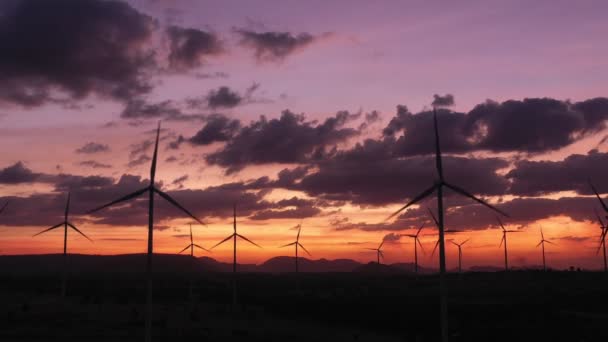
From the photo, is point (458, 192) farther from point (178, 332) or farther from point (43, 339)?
point (43, 339)

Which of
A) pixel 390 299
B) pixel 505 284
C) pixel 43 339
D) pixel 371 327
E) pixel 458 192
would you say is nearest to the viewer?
pixel 458 192

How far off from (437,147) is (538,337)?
84.4ft

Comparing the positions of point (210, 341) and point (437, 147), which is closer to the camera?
point (437, 147)

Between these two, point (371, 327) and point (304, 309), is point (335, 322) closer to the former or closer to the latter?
point (371, 327)

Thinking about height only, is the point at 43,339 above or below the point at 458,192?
below

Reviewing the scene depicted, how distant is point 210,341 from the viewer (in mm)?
64938

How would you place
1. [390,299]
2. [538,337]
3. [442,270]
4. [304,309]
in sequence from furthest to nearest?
[390,299], [304,309], [538,337], [442,270]

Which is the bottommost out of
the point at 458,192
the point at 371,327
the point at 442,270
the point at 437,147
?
the point at 371,327

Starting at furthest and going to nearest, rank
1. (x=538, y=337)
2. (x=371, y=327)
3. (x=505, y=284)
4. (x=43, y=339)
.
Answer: (x=505, y=284), (x=371, y=327), (x=538, y=337), (x=43, y=339)

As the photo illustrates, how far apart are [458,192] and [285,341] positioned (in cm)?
2508

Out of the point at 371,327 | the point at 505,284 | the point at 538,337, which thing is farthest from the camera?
the point at 505,284

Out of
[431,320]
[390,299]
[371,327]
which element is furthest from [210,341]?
[390,299]

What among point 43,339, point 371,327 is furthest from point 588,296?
point 43,339

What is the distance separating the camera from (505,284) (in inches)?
5733
